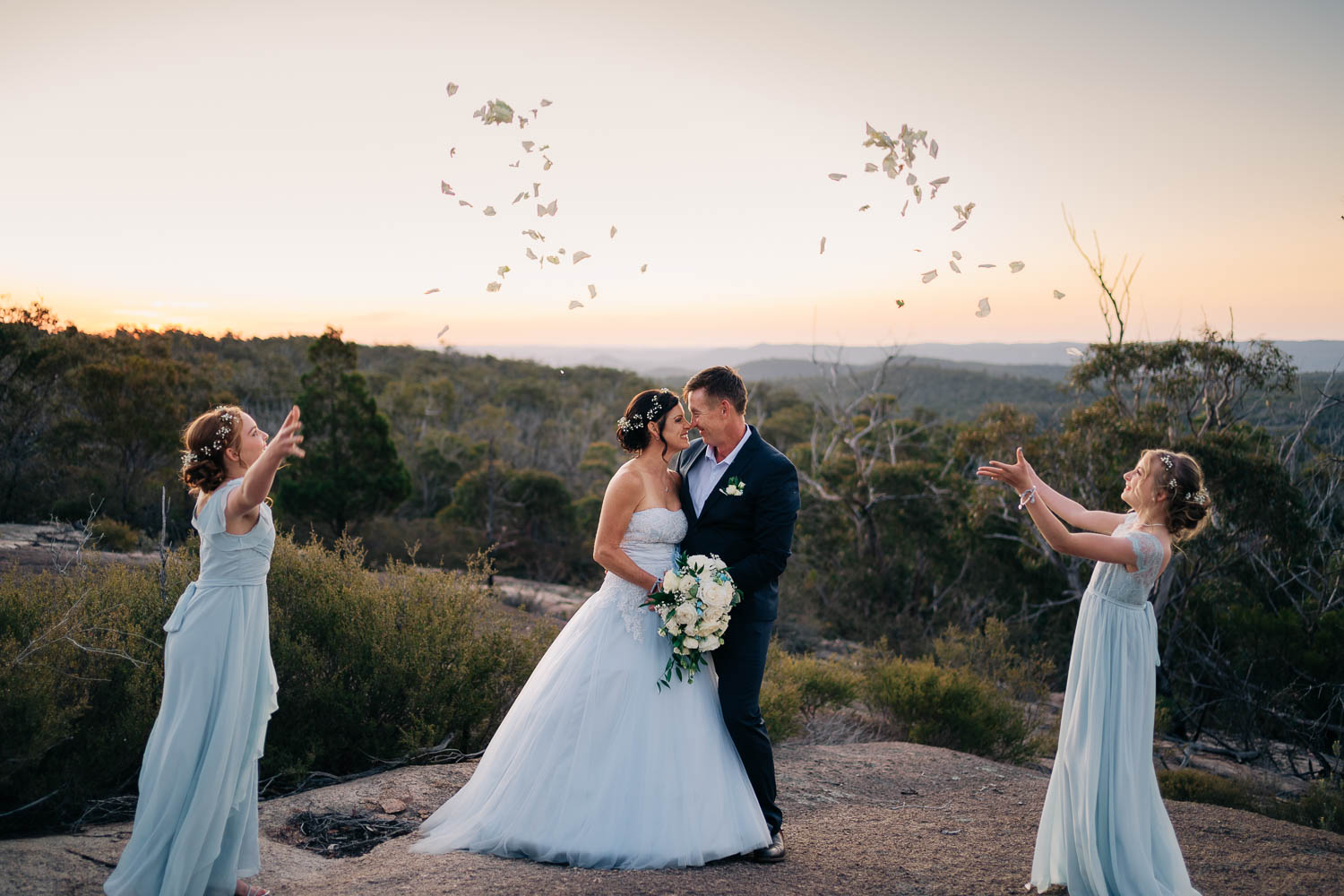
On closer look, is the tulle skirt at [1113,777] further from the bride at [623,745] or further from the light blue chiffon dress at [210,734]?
the light blue chiffon dress at [210,734]

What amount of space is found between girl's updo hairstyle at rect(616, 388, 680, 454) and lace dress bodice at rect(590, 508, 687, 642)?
36 centimetres

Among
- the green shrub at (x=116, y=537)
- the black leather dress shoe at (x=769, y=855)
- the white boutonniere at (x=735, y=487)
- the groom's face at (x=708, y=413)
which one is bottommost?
the green shrub at (x=116, y=537)

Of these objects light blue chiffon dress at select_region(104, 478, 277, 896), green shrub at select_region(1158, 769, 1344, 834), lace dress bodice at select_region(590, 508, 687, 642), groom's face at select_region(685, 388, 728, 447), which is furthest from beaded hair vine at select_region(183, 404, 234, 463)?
green shrub at select_region(1158, 769, 1344, 834)

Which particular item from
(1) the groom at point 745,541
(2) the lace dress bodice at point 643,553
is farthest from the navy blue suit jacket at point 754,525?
(2) the lace dress bodice at point 643,553

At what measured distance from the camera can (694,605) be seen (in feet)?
14.2

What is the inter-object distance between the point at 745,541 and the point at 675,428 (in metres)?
0.69

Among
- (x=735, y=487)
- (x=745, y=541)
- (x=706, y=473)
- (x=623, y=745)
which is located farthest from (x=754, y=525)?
(x=623, y=745)

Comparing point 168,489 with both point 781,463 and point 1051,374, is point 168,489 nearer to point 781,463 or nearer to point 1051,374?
point 781,463

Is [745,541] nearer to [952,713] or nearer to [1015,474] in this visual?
[1015,474]

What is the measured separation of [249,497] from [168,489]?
1500cm

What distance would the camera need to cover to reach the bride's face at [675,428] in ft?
15.2

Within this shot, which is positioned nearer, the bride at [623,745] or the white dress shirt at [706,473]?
the bride at [623,745]

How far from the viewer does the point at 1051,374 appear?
5447 centimetres

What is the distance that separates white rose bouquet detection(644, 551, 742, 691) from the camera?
431 centimetres
